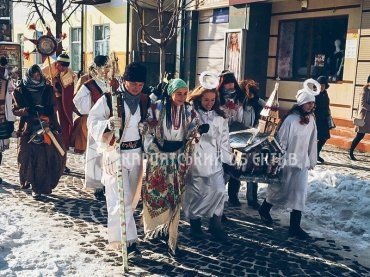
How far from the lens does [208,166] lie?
16.4 feet

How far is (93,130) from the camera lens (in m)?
4.37

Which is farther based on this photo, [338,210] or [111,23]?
[111,23]

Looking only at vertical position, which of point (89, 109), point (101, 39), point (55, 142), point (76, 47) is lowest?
point (55, 142)

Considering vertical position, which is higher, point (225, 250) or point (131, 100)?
point (131, 100)

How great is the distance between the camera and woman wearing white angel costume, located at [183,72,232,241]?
4.98 meters

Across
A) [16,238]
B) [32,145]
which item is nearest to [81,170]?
[32,145]

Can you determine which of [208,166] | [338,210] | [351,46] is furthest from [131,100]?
[351,46]

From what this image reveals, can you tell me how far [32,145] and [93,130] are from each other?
2491 millimetres

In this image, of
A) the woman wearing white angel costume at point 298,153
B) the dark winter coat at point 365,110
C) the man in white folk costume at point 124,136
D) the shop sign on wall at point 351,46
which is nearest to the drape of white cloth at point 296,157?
the woman wearing white angel costume at point 298,153

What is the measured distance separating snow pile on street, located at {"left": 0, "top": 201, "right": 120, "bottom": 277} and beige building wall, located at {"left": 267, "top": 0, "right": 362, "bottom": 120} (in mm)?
7864

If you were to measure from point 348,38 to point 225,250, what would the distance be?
764 centimetres

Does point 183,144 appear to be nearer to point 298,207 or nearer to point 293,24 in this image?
point 298,207

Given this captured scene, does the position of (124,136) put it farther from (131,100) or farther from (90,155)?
(90,155)

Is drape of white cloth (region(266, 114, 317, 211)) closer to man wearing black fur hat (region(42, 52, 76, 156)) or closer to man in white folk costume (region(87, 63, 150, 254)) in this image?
man in white folk costume (region(87, 63, 150, 254))
